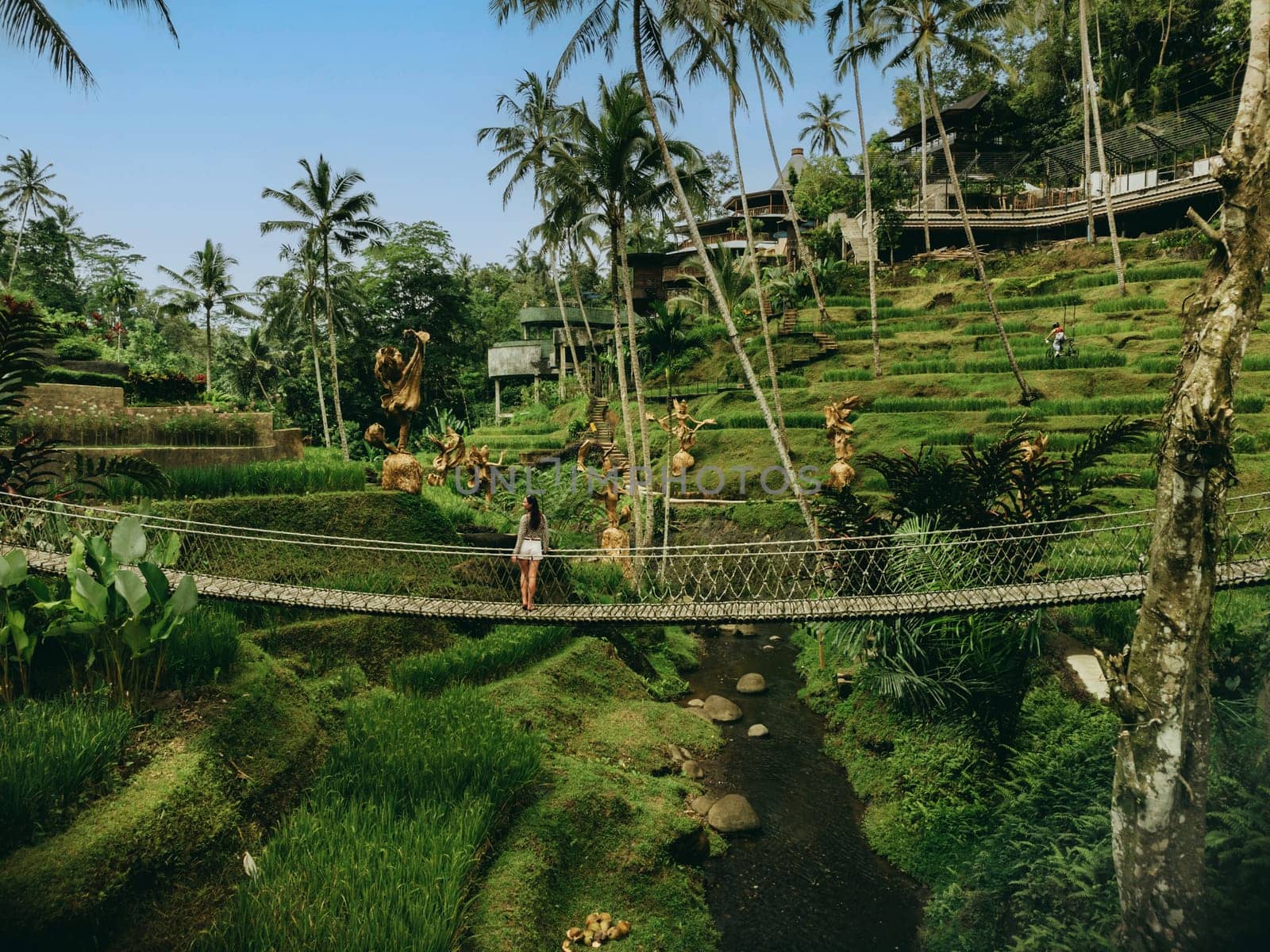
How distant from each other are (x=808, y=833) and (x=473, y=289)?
37.8m

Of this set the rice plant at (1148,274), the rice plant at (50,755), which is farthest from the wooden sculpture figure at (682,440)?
the rice plant at (1148,274)

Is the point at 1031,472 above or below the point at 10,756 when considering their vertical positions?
above

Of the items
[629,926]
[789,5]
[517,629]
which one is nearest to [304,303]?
[789,5]

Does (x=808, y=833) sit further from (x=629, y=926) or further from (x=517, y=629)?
(x=517, y=629)

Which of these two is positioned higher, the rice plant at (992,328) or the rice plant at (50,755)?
the rice plant at (992,328)

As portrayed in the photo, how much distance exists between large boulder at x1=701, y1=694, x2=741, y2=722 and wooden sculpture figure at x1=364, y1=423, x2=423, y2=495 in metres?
4.68

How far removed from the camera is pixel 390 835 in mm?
5168

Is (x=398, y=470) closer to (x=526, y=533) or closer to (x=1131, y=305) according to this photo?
(x=526, y=533)

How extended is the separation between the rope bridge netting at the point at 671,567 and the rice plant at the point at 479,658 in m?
0.56

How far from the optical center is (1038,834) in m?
5.54

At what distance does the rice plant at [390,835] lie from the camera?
4.34m

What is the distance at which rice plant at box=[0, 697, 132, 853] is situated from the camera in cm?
427

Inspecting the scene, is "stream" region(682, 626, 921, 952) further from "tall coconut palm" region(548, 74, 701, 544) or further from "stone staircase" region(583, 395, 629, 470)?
"stone staircase" region(583, 395, 629, 470)

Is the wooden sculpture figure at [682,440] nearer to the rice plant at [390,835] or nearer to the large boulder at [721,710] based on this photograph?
the large boulder at [721,710]
